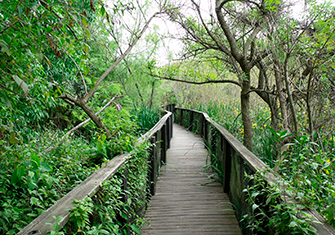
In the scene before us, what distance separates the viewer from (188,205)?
13.2 ft

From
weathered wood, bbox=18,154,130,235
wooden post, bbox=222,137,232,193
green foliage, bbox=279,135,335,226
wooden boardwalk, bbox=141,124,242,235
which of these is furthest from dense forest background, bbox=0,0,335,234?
wooden boardwalk, bbox=141,124,242,235

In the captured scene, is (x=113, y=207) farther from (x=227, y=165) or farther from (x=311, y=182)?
(x=227, y=165)

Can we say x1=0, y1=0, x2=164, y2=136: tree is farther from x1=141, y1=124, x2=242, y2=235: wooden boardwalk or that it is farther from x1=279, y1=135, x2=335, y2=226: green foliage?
x1=279, y1=135, x2=335, y2=226: green foliage

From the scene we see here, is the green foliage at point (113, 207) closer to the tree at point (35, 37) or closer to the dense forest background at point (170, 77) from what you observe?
the dense forest background at point (170, 77)

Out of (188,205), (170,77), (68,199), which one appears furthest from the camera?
(170,77)

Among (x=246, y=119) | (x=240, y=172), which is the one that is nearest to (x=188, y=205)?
(x=240, y=172)

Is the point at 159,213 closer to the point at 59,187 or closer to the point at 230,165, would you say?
the point at 230,165

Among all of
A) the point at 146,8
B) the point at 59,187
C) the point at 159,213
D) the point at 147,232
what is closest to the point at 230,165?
the point at 159,213

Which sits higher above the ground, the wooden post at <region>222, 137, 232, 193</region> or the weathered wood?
the weathered wood

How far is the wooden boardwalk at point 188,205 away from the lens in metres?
3.37

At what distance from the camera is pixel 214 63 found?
586 cm

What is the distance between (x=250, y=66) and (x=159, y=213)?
9.49 feet

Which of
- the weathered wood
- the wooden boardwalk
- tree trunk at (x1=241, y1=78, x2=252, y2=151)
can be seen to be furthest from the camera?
tree trunk at (x1=241, y1=78, x2=252, y2=151)

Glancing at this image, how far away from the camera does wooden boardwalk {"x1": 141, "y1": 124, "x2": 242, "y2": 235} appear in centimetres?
337
